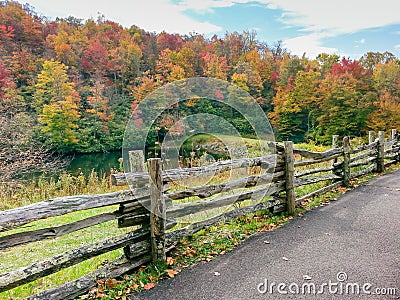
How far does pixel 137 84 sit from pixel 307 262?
34300mm

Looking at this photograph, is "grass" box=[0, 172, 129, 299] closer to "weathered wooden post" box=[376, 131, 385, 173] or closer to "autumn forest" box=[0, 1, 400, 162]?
"weathered wooden post" box=[376, 131, 385, 173]

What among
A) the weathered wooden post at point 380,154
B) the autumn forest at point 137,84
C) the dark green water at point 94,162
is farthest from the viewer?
the autumn forest at point 137,84

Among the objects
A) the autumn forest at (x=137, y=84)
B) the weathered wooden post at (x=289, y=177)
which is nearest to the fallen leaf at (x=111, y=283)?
the weathered wooden post at (x=289, y=177)

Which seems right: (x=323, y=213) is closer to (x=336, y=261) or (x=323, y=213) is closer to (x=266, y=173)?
(x=266, y=173)

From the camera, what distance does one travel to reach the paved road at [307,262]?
3.05m

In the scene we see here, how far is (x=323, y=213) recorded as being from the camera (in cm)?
543

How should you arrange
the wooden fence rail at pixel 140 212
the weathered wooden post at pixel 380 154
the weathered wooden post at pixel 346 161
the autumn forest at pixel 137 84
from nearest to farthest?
the wooden fence rail at pixel 140 212 → the weathered wooden post at pixel 346 161 → the weathered wooden post at pixel 380 154 → the autumn forest at pixel 137 84

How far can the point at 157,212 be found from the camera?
3.55m

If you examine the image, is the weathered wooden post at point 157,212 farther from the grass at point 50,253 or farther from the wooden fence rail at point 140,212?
the grass at point 50,253

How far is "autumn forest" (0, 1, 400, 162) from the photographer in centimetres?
2730

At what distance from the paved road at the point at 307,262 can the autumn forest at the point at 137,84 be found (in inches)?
817

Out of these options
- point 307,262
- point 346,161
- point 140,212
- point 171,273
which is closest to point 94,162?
point 346,161

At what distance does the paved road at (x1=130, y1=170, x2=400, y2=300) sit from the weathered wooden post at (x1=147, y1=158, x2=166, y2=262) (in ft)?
1.36

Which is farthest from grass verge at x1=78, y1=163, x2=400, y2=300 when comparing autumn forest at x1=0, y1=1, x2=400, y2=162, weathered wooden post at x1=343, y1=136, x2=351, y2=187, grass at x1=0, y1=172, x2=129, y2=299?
autumn forest at x1=0, y1=1, x2=400, y2=162
